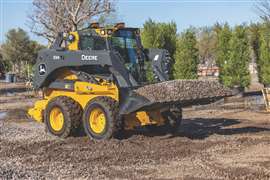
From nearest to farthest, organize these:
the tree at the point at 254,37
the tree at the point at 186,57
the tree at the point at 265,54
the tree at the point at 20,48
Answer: the tree at the point at 265,54 → the tree at the point at 186,57 → the tree at the point at 254,37 → the tree at the point at 20,48

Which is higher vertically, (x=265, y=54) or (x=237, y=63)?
(x=265, y=54)

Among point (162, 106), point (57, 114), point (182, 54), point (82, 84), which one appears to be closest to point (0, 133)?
point (57, 114)

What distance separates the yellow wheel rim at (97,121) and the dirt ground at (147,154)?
35 centimetres

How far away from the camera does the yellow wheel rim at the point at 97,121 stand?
1193cm

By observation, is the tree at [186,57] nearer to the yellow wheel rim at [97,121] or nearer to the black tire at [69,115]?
the black tire at [69,115]

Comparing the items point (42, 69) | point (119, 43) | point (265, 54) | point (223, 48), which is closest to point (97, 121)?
point (119, 43)

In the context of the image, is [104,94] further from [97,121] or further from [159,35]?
[159,35]

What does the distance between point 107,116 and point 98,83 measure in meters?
0.90

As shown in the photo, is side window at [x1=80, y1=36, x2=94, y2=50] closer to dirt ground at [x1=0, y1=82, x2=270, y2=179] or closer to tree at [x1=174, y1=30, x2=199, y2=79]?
dirt ground at [x1=0, y1=82, x2=270, y2=179]

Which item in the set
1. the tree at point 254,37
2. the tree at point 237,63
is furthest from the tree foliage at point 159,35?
the tree at point 254,37

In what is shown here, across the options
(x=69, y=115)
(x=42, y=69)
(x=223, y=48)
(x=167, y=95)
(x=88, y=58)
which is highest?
(x=223, y=48)

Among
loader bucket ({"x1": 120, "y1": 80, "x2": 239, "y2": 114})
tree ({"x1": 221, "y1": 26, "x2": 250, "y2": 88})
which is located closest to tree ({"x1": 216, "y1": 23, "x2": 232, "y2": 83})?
tree ({"x1": 221, "y1": 26, "x2": 250, "y2": 88})

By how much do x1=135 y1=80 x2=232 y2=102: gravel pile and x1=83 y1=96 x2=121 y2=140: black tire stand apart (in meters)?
0.69

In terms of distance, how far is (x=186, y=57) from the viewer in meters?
25.1
